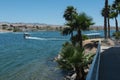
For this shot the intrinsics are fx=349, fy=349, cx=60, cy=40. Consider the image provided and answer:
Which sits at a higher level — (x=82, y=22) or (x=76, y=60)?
(x=82, y=22)

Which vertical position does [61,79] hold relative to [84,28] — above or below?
below

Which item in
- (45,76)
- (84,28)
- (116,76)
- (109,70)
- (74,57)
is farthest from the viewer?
(84,28)

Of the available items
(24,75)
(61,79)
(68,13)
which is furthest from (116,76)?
(68,13)

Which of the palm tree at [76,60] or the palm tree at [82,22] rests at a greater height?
the palm tree at [82,22]

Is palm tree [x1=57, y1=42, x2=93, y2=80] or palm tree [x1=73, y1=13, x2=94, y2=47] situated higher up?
palm tree [x1=73, y1=13, x2=94, y2=47]

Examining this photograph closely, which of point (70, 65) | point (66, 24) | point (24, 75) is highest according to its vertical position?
point (66, 24)

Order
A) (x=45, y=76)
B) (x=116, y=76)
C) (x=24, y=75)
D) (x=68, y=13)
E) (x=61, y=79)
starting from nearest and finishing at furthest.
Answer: (x=116, y=76)
(x=61, y=79)
(x=45, y=76)
(x=24, y=75)
(x=68, y=13)

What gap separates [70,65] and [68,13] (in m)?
39.7

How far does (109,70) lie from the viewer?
53.3 ft

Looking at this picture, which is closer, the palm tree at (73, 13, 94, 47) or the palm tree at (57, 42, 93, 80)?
the palm tree at (57, 42, 93, 80)

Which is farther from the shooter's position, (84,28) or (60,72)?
(84,28)

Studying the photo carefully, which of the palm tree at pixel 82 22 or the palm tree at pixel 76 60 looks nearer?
the palm tree at pixel 76 60

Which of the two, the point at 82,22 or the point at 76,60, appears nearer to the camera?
the point at 76,60

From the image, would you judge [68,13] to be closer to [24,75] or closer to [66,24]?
[66,24]
